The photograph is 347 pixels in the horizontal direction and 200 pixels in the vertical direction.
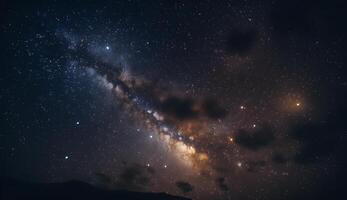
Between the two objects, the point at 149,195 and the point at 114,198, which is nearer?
the point at 114,198

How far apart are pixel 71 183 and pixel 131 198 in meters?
17.3

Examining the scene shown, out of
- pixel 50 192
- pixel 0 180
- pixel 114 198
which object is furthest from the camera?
pixel 0 180

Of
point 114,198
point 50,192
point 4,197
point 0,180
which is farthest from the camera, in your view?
point 0,180

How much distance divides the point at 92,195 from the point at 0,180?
109ft

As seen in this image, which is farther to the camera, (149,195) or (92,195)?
(149,195)

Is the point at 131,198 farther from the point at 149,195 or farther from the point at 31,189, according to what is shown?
the point at 31,189

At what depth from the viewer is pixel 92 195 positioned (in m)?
76.9

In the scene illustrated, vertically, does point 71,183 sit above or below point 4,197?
above

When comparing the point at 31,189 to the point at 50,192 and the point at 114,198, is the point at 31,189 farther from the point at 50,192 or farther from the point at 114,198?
the point at 114,198

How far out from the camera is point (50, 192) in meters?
73.4

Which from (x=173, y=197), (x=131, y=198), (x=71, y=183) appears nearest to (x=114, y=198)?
(x=131, y=198)

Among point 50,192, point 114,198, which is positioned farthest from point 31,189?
point 114,198

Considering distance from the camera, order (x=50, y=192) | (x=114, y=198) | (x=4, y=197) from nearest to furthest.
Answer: (x=4, y=197) → (x=50, y=192) → (x=114, y=198)

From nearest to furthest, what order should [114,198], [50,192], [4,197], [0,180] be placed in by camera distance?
[4,197] < [50,192] < [114,198] < [0,180]
